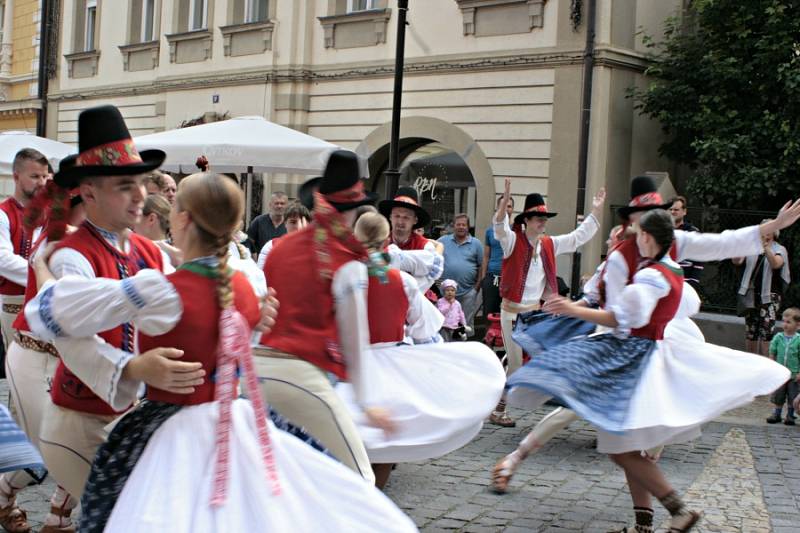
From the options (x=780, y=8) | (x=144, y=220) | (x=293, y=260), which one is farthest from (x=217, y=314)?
(x=780, y=8)

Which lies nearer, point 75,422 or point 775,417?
point 75,422

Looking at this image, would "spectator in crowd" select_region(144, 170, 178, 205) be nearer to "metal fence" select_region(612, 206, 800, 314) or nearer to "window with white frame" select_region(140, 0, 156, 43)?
"metal fence" select_region(612, 206, 800, 314)

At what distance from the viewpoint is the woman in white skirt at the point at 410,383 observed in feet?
16.8

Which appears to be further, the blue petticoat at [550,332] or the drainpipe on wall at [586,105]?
the drainpipe on wall at [586,105]

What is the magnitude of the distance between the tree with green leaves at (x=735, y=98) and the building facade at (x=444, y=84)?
64cm

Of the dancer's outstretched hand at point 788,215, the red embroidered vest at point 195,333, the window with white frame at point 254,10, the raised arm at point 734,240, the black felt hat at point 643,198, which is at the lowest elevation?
the red embroidered vest at point 195,333

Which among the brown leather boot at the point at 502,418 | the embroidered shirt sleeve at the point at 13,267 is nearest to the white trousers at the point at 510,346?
the brown leather boot at the point at 502,418

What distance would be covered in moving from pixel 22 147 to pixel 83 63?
12.2 meters

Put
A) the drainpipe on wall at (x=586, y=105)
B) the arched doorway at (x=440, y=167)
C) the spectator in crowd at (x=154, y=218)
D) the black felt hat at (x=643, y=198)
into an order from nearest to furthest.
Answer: the spectator in crowd at (x=154, y=218)
the black felt hat at (x=643, y=198)
the drainpipe on wall at (x=586, y=105)
the arched doorway at (x=440, y=167)

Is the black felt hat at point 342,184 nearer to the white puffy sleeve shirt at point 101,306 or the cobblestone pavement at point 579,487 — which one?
the white puffy sleeve shirt at point 101,306

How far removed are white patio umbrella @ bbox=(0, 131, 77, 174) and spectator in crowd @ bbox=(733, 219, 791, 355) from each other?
8048mm

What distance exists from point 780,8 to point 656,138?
2.83 m

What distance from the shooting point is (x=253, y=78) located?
60.7 feet

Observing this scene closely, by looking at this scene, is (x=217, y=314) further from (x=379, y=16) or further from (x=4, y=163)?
(x=379, y=16)
